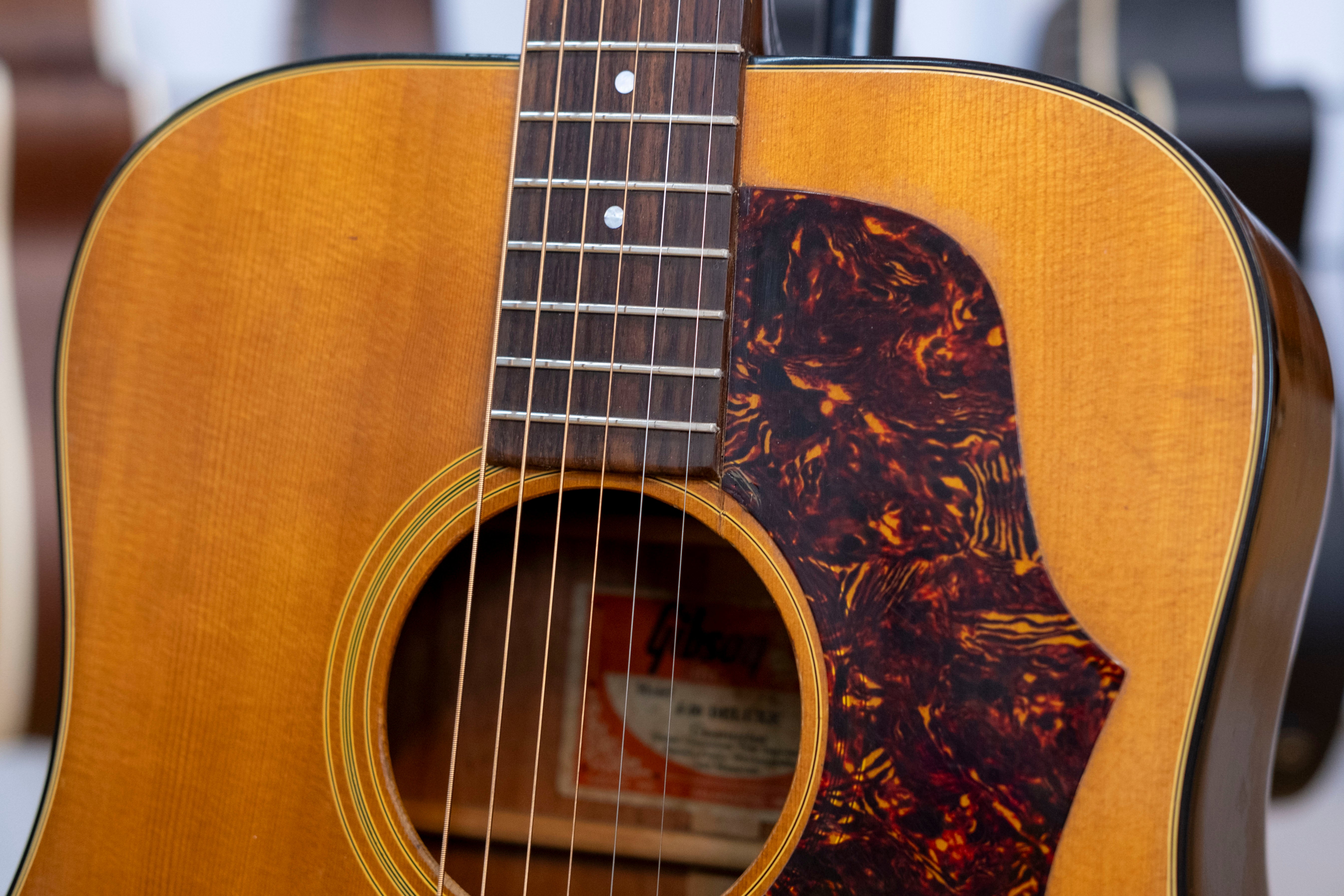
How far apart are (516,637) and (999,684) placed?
37cm

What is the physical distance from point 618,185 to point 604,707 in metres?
0.39

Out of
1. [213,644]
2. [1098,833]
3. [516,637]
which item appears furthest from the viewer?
[516,637]

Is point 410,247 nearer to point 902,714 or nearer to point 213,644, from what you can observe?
point 213,644

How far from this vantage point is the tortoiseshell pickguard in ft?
1.63

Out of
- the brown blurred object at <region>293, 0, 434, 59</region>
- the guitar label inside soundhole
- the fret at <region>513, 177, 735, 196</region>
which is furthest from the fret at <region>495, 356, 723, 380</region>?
the brown blurred object at <region>293, 0, 434, 59</region>

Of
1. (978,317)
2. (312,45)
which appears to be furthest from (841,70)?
(312,45)

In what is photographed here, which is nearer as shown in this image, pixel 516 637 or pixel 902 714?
pixel 902 714

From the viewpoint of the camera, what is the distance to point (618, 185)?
577mm

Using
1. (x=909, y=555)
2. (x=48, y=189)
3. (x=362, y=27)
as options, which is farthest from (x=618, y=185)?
(x=48, y=189)

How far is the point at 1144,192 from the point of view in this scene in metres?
0.50

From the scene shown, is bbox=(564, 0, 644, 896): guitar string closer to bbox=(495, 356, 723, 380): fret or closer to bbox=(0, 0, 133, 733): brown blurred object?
bbox=(495, 356, 723, 380): fret

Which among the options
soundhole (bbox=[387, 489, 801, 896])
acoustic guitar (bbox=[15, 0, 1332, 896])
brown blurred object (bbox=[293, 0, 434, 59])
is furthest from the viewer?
brown blurred object (bbox=[293, 0, 434, 59])

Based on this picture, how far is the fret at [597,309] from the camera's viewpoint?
0.56 m

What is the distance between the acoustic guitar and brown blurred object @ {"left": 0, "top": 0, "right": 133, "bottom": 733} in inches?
16.0
